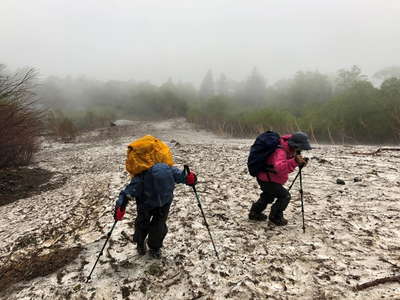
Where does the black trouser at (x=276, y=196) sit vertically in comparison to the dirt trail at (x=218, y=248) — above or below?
above

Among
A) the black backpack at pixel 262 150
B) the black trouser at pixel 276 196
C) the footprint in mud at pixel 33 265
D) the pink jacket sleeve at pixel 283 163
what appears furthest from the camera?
the black trouser at pixel 276 196

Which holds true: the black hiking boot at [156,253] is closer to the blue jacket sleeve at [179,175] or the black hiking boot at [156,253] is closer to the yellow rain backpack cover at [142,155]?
the blue jacket sleeve at [179,175]

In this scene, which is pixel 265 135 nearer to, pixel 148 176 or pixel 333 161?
pixel 148 176

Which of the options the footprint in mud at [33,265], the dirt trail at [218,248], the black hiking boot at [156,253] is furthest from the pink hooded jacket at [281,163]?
the footprint in mud at [33,265]

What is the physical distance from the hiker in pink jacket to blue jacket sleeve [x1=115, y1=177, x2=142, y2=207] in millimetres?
2936

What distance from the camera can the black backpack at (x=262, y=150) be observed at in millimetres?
5812

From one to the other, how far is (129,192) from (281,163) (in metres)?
3.22

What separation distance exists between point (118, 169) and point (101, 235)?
8.23m

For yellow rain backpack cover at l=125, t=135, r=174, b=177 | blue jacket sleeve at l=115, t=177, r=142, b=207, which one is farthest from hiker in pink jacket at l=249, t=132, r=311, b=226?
blue jacket sleeve at l=115, t=177, r=142, b=207

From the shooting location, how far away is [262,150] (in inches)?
233

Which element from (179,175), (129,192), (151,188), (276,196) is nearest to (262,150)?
(276,196)

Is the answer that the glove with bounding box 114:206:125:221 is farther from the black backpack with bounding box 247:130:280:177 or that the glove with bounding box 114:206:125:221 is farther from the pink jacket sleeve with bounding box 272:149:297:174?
the pink jacket sleeve with bounding box 272:149:297:174

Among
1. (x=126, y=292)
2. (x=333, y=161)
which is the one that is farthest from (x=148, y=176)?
(x=333, y=161)

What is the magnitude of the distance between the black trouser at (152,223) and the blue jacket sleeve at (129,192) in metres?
0.33
